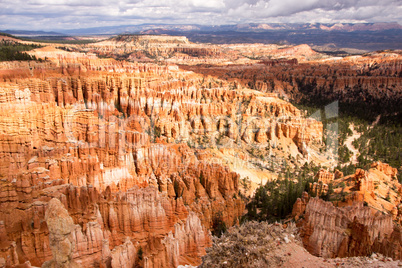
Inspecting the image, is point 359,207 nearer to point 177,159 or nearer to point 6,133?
point 177,159

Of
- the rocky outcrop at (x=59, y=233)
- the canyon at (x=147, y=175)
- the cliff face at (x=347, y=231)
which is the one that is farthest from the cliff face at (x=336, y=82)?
the rocky outcrop at (x=59, y=233)

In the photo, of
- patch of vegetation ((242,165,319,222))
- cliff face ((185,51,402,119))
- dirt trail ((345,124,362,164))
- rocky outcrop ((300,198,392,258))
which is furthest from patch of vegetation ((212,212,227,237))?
cliff face ((185,51,402,119))

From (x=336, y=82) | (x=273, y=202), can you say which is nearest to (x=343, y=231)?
(x=273, y=202)

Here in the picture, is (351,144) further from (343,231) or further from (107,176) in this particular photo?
(107,176)

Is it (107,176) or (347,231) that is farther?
(107,176)

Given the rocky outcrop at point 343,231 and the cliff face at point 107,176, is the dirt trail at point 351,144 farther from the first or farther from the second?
the rocky outcrop at point 343,231

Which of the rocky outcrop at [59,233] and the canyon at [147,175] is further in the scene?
the canyon at [147,175]

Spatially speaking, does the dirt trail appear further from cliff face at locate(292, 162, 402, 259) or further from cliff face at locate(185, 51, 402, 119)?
cliff face at locate(292, 162, 402, 259)

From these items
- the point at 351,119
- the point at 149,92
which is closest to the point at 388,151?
the point at 351,119
